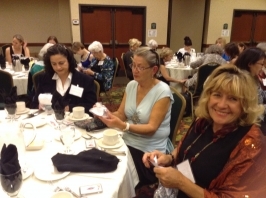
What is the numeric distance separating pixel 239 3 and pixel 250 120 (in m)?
8.46

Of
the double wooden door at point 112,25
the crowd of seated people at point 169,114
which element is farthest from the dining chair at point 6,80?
the double wooden door at point 112,25

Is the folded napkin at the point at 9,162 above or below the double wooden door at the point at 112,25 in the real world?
below

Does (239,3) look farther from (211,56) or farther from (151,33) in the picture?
(211,56)

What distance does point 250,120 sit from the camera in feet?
4.63

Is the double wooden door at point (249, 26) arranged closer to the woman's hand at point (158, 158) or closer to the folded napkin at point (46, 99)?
the folded napkin at point (46, 99)

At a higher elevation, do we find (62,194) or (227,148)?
(227,148)

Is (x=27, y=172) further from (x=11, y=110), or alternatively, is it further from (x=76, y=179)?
(x=11, y=110)

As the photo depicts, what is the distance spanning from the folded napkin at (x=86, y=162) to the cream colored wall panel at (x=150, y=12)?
671 centimetres

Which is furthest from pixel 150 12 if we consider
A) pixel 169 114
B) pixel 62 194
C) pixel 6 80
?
pixel 62 194

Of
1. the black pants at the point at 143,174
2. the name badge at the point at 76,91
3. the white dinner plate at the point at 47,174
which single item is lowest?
the black pants at the point at 143,174

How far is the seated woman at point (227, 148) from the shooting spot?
1.28 metres

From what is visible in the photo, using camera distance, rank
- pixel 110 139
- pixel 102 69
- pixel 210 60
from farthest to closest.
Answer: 1. pixel 102 69
2. pixel 210 60
3. pixel 110 139

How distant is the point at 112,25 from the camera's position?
8.07 metres

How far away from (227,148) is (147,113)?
2.72 ft
